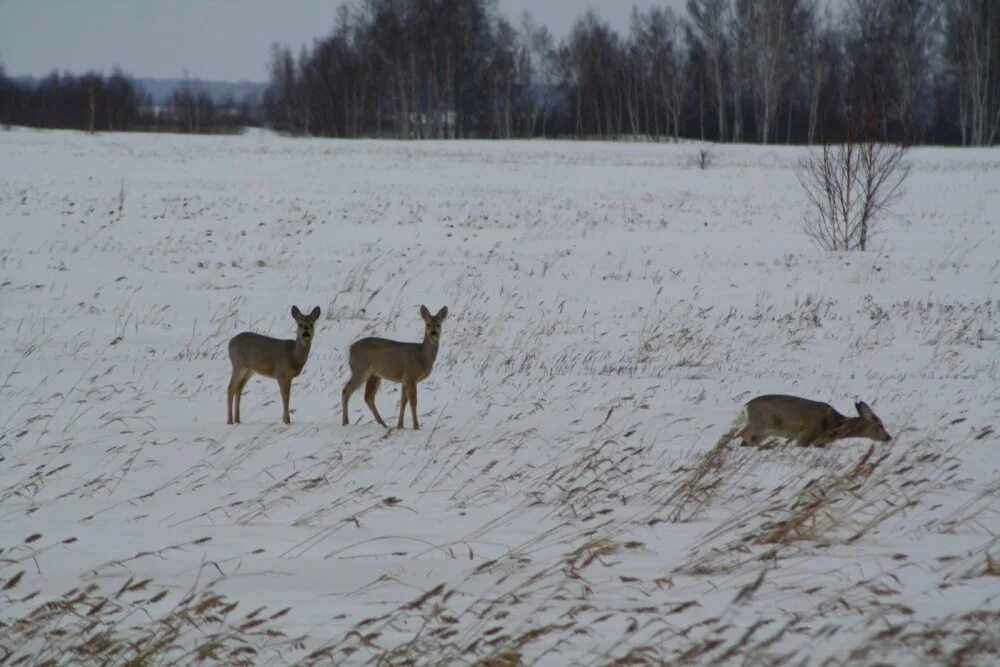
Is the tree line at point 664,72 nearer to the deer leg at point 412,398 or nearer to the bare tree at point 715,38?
the bare tree at point 715,38

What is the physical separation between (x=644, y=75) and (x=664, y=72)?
1.40m

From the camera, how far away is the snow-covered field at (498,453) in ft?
12.5

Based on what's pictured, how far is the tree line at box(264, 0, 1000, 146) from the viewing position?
65750 millimetres

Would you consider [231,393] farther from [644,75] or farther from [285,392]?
[644,75]

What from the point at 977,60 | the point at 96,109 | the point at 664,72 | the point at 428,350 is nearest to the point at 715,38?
the point at 664,72

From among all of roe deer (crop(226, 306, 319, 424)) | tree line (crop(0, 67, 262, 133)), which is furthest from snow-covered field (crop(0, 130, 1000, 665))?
tree line (crop(0, 67, 262, 133))

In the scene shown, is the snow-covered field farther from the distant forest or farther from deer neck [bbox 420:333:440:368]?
the distant forest

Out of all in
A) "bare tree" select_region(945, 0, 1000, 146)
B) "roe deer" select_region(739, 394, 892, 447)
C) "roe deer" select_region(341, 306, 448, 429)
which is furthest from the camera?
"bare tree" select_region(945, 0, 1000, 146)

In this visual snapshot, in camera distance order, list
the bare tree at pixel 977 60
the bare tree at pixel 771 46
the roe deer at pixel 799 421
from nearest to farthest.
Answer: the roe deer at pixel 799 421 < the bare tree at pixel 771 46 < the bare tree at pixel 977 60

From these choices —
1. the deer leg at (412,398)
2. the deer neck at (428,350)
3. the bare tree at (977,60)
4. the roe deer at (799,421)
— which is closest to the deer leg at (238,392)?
the deer leg at (412,398)

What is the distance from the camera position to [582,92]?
244ft

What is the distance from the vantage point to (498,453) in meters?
7.26

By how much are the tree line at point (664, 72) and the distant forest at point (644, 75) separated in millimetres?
131

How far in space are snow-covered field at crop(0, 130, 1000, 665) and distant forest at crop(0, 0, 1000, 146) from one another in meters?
45.8
